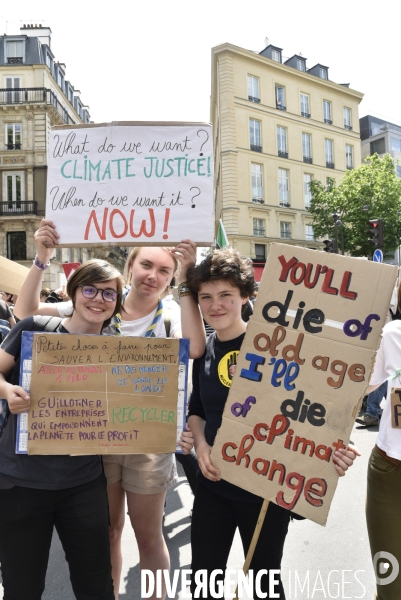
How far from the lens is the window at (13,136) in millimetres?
28728

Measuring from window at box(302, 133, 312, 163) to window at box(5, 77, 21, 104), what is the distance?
18.7 meters

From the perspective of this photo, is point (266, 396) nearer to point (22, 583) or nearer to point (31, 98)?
point (22, 583)

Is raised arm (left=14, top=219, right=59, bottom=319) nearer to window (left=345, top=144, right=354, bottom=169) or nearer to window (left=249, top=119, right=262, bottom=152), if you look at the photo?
window (left=249, top=119, right=262, bottom=152)

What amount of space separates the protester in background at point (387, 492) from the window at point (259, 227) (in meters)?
26.3

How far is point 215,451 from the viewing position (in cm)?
181

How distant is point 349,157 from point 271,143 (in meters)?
7.83

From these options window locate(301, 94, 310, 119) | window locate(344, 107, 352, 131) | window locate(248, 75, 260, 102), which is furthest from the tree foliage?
window locate(248, 75, 260, 102)

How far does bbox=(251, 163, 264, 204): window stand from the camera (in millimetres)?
27888

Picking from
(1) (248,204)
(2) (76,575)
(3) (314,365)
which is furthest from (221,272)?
(1) (248,204)

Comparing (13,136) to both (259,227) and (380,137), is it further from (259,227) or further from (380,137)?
(380,137)

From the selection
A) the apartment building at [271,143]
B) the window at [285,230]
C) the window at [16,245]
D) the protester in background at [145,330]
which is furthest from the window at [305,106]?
the protester in background at [145,330]

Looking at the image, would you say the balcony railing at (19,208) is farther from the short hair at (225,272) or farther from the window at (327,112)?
the short hair at (225,272)

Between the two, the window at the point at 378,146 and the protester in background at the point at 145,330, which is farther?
the window at the point at 378,146

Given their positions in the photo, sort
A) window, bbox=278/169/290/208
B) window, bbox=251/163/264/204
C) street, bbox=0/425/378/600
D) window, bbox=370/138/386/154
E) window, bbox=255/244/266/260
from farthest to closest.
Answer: window, bbox=370/138/386/154
window, bbox=278/169/290/208
window, bbox=251/163/264/204
window, bbox=255/244/266/260
street, bbox=0/425/378/600
